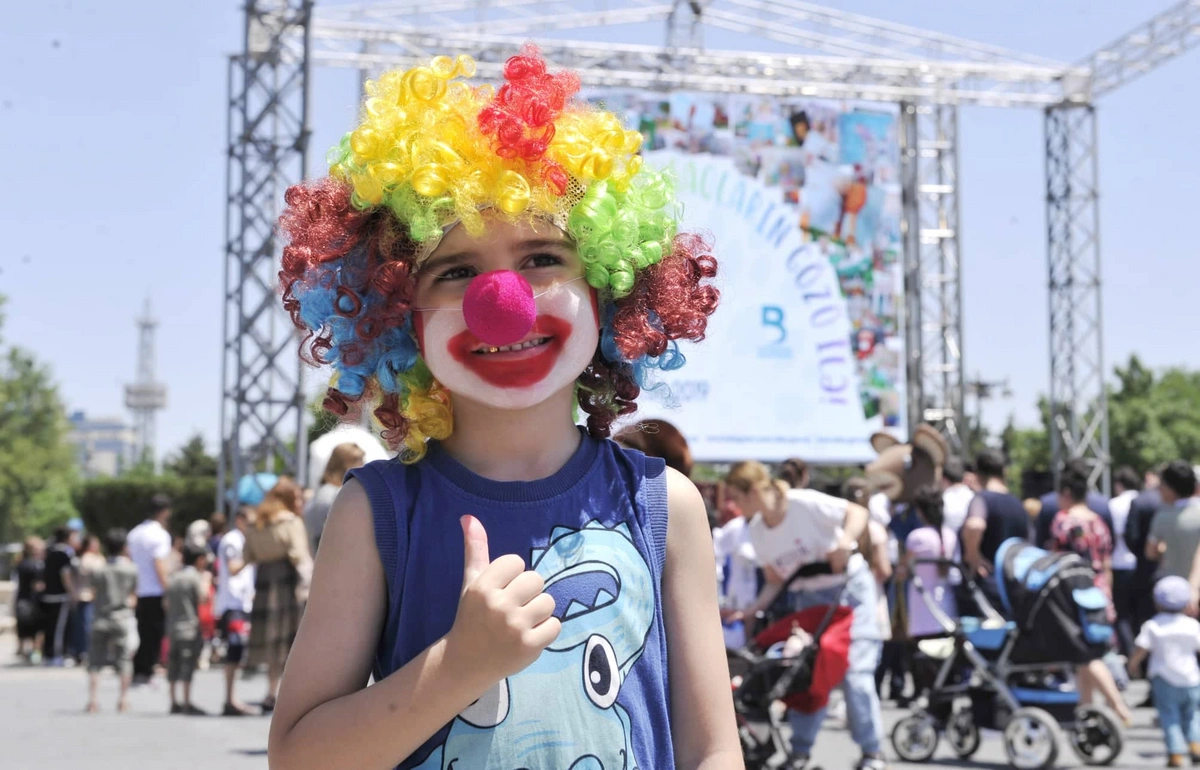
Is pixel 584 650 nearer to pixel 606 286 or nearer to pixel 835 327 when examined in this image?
pixel 606 286

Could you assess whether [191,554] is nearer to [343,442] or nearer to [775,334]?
[343,442]

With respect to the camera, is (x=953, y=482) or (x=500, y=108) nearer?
(x=500, y=108)

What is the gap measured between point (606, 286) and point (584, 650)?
451 mm

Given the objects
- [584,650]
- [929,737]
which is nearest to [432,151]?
[584,650]

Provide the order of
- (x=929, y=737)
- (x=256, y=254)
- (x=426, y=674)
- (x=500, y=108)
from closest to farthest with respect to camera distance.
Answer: (x=426, y=674) → (x=500, y=108) → (x=929, y=737) → (x=256, y=254)

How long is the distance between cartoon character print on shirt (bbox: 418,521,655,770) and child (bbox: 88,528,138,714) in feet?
34.3

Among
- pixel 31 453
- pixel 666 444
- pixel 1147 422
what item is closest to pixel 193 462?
pixel 31 453

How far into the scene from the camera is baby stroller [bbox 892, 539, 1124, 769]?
7508 mm

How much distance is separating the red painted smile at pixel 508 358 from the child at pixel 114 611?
34.1 feet

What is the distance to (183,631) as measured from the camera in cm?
1074

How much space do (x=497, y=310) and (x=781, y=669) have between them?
5.04 m

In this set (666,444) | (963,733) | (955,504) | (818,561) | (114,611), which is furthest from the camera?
(114,611)

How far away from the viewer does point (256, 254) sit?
45.8 ft

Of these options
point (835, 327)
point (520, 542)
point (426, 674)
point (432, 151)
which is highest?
point (835, 327)
